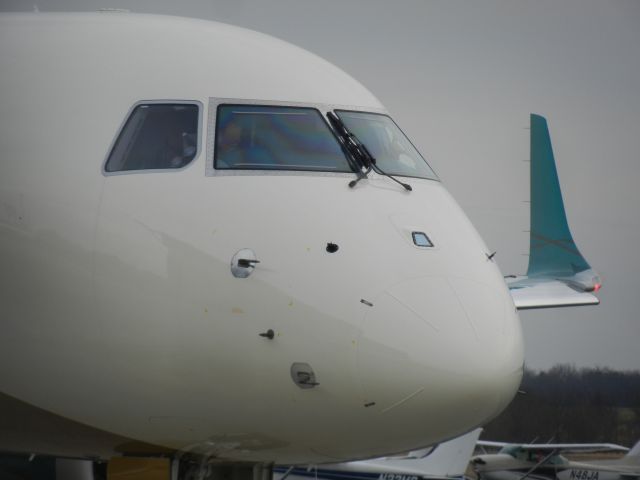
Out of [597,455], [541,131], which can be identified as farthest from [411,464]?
[597,455]

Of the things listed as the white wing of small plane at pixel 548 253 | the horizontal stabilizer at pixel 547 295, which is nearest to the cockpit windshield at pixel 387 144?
the horizontal stabilizer at pixel 547 295

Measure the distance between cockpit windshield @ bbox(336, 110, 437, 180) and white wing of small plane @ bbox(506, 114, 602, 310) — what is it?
6796 mm

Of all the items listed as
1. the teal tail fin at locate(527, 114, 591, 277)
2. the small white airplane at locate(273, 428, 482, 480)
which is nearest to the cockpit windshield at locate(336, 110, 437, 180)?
the teal tail fin at locate(527, 114, 591, 277)

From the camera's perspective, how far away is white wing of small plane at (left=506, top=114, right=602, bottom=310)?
18891mm

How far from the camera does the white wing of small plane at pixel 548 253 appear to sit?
1889cm

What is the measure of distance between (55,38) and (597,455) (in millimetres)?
55610

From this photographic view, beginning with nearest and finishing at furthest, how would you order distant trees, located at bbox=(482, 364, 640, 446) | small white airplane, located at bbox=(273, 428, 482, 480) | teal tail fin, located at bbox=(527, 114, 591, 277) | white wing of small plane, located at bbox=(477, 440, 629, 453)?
teal tail fin, located at bbox=(527, 114, 591, 277) < small white airplane, located at bbox=(273, 428, 482, 480) < distant trees, located at bbox=(482, 364, 640, 446) < white wing of small plane, located at bbox=(477, 440, 629, 453)

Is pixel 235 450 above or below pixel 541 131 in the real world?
below

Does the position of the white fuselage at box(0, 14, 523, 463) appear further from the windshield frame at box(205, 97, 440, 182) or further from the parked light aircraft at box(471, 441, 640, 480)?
the parked light aircraft at box(471, 441, 640, 480)

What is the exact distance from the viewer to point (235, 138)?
32.7 ft

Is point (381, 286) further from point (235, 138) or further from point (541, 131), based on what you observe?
point (541, 131)

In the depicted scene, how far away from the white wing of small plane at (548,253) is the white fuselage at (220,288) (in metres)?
8.06

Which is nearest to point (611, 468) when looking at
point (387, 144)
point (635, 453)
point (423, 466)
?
point (635, 453)

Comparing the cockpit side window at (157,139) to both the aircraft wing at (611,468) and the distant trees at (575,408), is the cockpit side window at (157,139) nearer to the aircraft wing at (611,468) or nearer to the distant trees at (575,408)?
the distant trees at (575,408)
